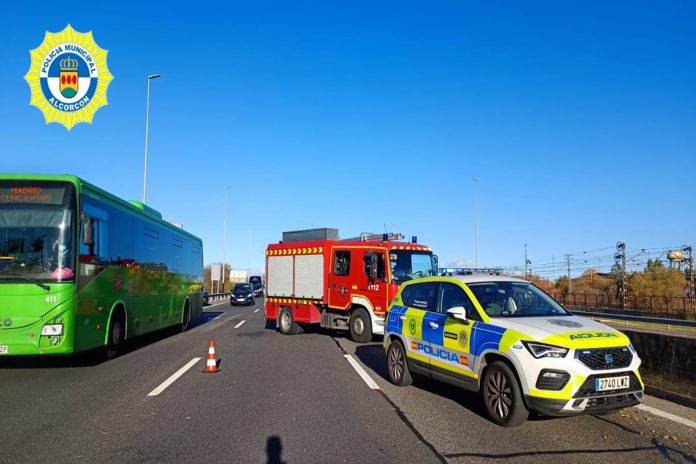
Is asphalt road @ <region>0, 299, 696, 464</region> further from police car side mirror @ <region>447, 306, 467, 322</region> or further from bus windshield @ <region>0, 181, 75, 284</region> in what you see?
bus windshield @ <region>0, 181, 75, 284</region>

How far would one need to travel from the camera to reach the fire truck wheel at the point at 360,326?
15.1m

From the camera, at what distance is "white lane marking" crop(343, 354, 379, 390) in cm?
898

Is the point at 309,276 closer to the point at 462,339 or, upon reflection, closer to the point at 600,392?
the point at 462,339

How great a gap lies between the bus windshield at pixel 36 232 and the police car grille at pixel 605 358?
823 cm

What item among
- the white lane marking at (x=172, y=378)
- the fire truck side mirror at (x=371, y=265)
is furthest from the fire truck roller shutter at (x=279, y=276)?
the white lane marking at (x=172, y=378)

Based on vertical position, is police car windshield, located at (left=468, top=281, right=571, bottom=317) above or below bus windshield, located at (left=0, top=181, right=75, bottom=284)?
below

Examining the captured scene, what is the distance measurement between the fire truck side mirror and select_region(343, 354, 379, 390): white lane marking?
251 centimetres

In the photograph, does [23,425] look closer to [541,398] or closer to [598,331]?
[541,398]

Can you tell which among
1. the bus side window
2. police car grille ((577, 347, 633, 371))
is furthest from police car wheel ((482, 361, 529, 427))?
the bus side window

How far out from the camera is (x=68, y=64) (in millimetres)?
16234

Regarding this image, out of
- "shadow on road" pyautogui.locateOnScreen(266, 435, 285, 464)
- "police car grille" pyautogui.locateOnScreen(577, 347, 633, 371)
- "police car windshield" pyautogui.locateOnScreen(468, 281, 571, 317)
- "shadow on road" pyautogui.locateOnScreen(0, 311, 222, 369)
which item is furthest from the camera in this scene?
"shadow on road" pyautogui.locateOnScreen(0, 311, 222, 369)

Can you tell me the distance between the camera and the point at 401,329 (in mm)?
8938

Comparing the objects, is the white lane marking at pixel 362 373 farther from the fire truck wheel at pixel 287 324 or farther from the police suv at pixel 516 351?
the fire truck wheel at pixel 287 324

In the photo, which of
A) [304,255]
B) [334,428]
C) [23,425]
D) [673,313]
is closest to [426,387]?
[334,428]
